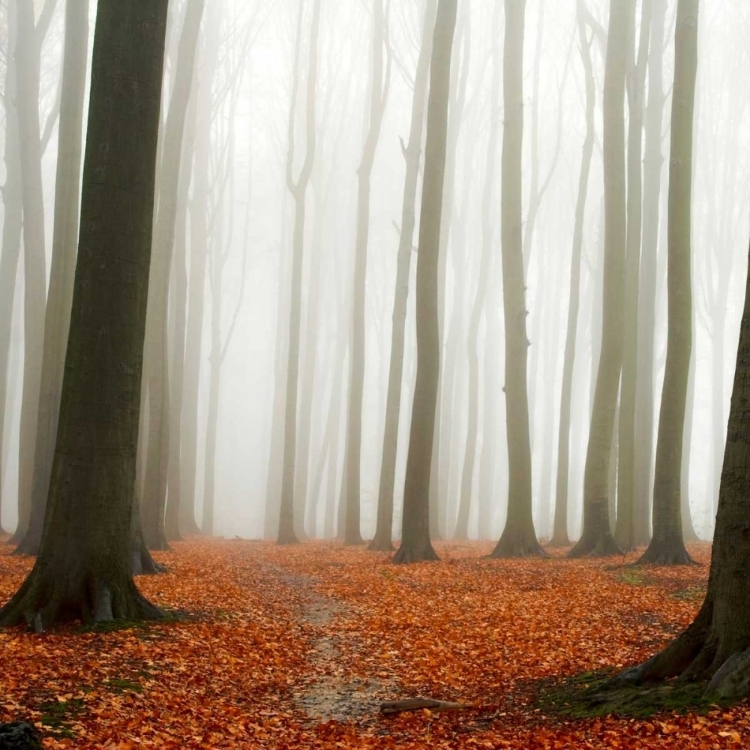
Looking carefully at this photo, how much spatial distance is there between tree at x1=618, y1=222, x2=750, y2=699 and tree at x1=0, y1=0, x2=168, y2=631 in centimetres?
439

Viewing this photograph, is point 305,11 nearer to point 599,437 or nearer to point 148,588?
point 599,437

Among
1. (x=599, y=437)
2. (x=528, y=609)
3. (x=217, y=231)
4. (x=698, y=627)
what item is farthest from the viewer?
(x=217, y=231)

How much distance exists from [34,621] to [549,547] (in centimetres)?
1390

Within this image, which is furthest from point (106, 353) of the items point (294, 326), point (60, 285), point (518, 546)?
point (294, 326)

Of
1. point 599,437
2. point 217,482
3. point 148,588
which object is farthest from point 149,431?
point 217,482

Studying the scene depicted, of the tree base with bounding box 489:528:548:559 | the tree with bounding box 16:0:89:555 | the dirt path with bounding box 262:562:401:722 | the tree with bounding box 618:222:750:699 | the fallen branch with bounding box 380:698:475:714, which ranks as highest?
the tree with bounding box 16:0:89:555

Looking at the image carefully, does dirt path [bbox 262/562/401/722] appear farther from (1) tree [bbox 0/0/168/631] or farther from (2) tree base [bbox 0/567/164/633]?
(2) tree base [bbox 0/567/164/633]

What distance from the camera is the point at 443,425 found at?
30.2m

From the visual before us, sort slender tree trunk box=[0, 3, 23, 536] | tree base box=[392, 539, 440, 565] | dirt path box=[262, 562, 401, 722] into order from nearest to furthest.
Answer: dirt path box=[262, 562, 401, 722] → tree base box=[392, 539, 440, 565] → slender tree trunk box=[0, 3, 23, 536]

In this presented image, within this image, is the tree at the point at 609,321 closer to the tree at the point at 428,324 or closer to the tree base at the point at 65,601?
the tree at the point at 428,324

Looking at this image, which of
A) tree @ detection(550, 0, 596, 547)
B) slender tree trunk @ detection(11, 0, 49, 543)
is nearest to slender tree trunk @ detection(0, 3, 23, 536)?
slender tree trunk @ detection(11, 0, 49, 543)

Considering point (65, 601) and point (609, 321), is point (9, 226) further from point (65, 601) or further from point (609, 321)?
point (65, 601)

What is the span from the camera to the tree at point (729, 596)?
495 cm

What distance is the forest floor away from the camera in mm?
4719
